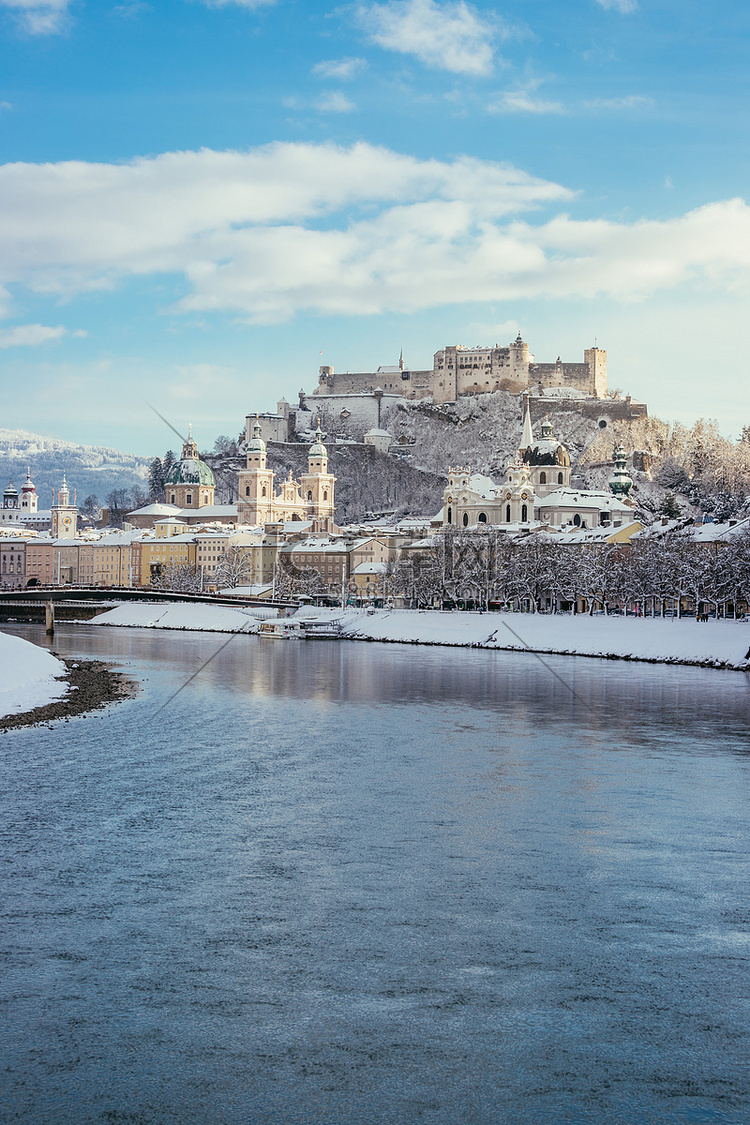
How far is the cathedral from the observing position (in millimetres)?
121250

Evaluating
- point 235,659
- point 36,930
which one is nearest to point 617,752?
point 36,930

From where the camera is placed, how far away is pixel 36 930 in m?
10.0

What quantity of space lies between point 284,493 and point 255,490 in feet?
13.3

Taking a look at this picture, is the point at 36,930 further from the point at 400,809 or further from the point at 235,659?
the point at 235,659

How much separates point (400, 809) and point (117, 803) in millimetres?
3504

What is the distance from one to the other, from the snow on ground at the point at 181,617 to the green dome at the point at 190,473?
61.0 m

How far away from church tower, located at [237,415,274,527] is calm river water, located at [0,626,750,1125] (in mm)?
100477

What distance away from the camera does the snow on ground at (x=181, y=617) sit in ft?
215

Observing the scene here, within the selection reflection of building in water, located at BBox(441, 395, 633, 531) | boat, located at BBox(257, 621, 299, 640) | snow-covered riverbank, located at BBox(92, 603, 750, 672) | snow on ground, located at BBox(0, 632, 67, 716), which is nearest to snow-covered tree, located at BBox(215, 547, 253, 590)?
reflection of building in water, located at BBox(441, 395, 633, 531)

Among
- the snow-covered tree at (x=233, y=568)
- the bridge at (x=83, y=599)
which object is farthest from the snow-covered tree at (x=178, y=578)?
the bridge at (x=83, y=599)

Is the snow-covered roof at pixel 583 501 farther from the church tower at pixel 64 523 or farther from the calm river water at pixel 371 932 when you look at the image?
the calm river water at pixel 371 932

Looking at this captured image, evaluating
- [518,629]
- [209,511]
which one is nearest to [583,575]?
[518,629]

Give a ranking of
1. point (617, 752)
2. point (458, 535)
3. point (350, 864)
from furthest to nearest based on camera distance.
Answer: point (458, 535) < point (617, 752) < point (350, 864)

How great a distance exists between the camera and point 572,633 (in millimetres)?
48562
